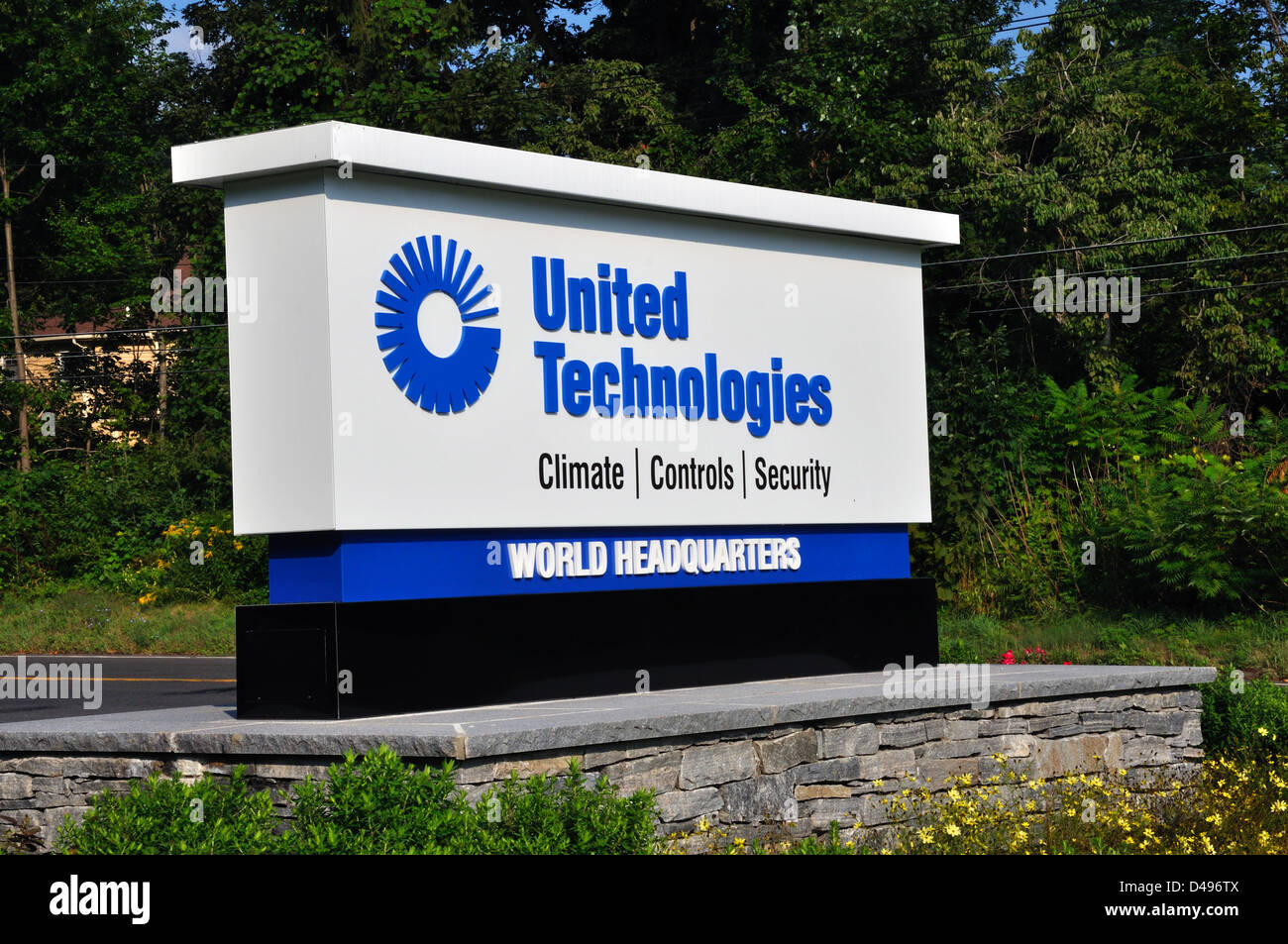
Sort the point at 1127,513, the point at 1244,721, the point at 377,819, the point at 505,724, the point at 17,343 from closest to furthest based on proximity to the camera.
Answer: the point at 377,819 < the point at 505,724 < the point at 1244,721 < the point at 1127,513 < the point at 17,343

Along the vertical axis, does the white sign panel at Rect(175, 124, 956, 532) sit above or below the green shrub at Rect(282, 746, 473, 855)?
above

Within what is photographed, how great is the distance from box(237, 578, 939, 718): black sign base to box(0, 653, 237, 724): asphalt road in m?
5.25

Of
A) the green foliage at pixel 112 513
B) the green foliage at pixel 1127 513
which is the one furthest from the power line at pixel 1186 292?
the green foliage at pixel 112 513

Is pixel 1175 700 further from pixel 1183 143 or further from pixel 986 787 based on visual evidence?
pixel 1183 143

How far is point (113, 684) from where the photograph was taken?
17.3 m

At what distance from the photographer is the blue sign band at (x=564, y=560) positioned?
815cm

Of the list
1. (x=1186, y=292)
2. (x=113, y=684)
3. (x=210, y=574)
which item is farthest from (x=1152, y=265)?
(x=113, y=684)

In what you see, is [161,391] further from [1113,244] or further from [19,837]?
[19,837]

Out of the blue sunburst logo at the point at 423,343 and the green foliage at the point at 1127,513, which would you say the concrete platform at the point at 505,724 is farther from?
the green foliage at the point at 1127,513

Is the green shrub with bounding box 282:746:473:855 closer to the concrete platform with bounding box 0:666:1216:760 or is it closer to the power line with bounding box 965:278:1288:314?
the concrete platform with bounding box 0:666:1216:760

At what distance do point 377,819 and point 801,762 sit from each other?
10.3ft

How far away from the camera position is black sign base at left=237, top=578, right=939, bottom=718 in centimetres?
794

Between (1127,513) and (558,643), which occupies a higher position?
(1127,513)

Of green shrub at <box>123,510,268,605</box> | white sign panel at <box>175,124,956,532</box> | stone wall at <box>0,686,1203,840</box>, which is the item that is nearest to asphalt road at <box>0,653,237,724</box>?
green shrub at <box>123,510,268,605</box>
